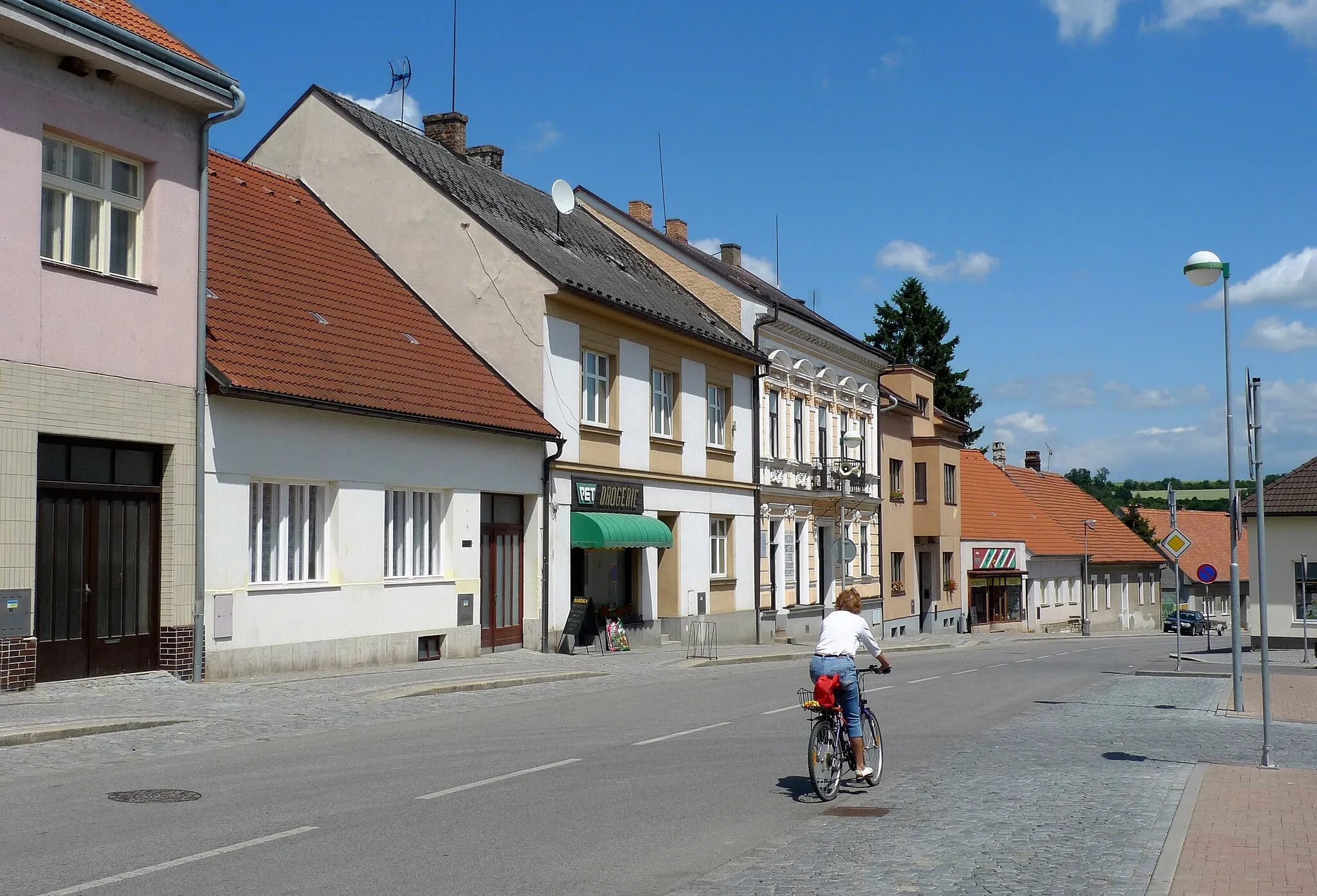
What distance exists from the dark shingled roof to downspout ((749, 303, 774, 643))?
13.3 m

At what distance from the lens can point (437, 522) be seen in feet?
79.3

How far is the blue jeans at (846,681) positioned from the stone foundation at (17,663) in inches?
395

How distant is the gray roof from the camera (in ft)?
93.5

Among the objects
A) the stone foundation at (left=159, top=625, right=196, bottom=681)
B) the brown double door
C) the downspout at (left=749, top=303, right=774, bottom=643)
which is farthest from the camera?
the downspout at (left=749, top=303, right=774, bottom=643)

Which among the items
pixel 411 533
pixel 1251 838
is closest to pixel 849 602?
pixel 1251 838

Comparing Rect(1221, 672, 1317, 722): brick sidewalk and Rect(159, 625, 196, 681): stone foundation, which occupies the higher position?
Rect(159, 625, 196, 681): stone foundation

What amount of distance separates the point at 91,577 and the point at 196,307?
3953mm

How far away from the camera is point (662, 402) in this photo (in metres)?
32.7

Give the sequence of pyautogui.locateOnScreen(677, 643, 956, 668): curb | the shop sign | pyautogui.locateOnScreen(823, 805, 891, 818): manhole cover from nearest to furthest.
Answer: pyautogui.locateOnScreen(823, 805, 891, 818): manhole cover < pyautogui.locateOnScreen(677, 643, 956, 668): curb < the shop sign

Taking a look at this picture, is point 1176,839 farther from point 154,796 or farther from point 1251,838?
point 154,796

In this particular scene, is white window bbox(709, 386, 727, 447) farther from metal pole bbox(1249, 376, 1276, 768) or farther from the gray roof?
metal pole bbox(1249, 376, 1276, 768)

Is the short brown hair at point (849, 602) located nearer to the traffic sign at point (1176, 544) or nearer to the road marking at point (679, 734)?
the road marking at point (679, 734)

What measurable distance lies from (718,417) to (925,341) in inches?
1854

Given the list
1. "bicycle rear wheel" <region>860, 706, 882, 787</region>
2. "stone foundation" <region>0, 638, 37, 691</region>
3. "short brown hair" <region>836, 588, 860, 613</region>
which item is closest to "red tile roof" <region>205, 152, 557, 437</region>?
"stone foundation" <region>0, 638, 37, 691</region>
